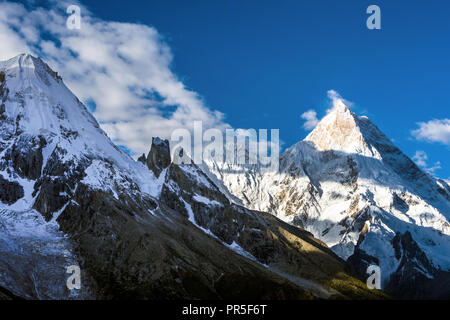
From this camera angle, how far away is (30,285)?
199500 millimetres
